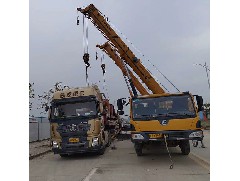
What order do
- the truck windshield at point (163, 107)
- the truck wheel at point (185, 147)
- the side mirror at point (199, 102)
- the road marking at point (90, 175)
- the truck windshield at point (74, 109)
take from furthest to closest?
the truck windshield at point (74, 109) < the truck wheel at point (185, 147) < the side mirror at point (199, 102) < the truck windshield at point (163, 107) < the road marking at point (90, 175)

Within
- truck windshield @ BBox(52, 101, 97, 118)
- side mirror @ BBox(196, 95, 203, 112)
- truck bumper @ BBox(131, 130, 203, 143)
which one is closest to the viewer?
truck bumper @ BBox(131, 130, 203, 143)

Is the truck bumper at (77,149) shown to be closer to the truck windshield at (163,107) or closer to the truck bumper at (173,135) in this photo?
the truck windshield at (163,107)

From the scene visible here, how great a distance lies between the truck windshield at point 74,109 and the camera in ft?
49.9

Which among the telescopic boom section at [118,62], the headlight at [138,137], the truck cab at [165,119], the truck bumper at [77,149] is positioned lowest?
the truck bumper at [77,149]

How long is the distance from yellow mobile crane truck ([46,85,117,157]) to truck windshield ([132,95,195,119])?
115 inches

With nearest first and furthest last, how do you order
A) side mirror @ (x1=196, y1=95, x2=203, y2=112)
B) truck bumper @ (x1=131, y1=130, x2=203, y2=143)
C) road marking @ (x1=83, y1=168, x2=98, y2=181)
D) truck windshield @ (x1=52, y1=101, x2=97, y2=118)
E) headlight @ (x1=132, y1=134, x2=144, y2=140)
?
road marking @ (x1=83, y1=168, x2=98, y2=181) → truck bumper @ (x1=131, y1=130, x2=203, y2=143) → headlight @ (x1=132, y1=134, x2=144, y2=140) → side mirror @ (x1=196, y1=95, x2=203, y2=112) → truck windshield @ (x1=52, y1=101, x2=97, y2=118)

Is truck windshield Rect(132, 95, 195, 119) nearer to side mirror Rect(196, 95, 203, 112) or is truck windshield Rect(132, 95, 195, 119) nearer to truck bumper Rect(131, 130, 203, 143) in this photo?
side mirror Rect(196, 95, 203, 112)

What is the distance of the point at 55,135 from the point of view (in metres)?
15.1

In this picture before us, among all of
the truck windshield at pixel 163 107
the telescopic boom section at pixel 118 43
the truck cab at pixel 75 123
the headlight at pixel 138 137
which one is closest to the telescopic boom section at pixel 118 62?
the telescopic boom section at pixel 118 43

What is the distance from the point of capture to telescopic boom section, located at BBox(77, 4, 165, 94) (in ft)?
62.8

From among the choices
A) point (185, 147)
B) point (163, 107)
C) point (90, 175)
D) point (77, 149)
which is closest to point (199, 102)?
point (163, 107)

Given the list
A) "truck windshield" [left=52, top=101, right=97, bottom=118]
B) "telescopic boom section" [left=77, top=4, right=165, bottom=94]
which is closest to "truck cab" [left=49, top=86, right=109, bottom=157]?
"truck windshield" [left=52, top=101, right=97, bottom=118]

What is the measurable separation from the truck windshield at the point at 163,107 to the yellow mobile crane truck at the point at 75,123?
2910mm
